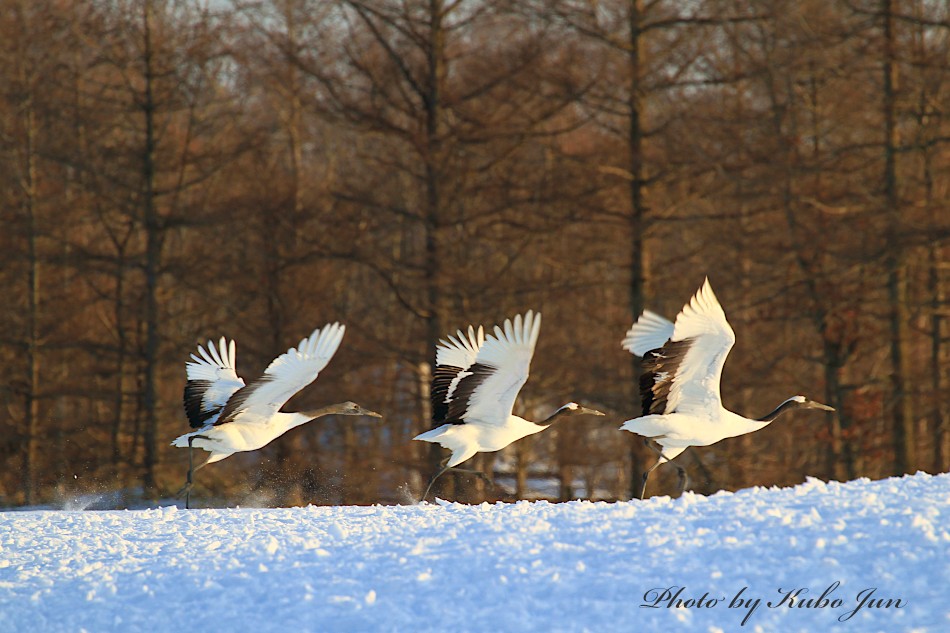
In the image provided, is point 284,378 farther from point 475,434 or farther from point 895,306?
point 895,306

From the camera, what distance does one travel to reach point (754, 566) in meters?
7.77

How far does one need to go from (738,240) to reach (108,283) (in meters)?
15.5

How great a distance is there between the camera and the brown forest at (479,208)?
70.8 feet

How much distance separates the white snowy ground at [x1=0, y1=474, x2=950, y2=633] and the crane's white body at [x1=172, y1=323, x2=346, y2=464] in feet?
9.39

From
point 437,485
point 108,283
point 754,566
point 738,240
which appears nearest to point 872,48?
point 738,240

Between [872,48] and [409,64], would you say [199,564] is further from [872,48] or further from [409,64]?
[872,48]

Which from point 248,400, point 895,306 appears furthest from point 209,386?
point 895,306

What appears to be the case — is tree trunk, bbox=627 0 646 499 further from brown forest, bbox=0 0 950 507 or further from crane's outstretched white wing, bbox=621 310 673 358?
crane's outstretched white wing, bbox=621 310 673 358

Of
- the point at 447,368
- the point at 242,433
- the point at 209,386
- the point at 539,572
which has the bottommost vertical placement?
the point at 539,572

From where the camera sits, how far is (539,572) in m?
7.91

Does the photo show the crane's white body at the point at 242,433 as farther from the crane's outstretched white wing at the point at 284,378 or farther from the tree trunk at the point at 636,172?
the tree trunk at the point at 636,172

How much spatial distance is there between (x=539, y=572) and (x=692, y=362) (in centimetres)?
467

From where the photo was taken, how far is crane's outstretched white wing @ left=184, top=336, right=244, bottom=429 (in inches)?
557

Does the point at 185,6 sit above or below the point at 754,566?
above
